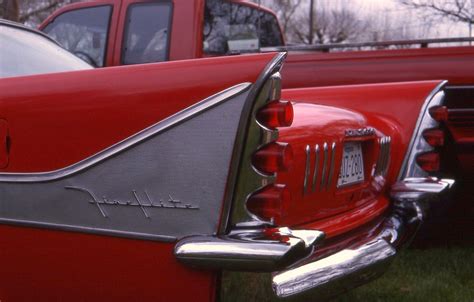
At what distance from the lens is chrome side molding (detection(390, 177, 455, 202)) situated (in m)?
3.46

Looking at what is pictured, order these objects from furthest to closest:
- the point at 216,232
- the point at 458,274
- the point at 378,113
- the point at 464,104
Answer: the point at 464,104 → the point at 458,274 → the point at 378,113 → the point at 216,232

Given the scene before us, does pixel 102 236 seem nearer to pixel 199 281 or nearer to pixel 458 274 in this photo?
pixel 199 281

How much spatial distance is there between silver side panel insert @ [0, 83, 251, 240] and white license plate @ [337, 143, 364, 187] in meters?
0.95

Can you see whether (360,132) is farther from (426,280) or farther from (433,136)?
(426,280)

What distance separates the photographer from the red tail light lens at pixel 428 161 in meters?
3.67

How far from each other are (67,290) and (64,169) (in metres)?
0.39

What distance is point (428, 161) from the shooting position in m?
3.70

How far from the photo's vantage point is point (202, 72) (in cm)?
215

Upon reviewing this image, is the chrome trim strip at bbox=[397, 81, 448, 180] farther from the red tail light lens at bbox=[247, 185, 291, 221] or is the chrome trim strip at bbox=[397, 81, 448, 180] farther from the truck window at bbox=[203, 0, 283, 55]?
the truck window at bbox=[203, 0, 283, 55]

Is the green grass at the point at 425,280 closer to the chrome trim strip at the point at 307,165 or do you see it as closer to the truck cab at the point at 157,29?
the chrome trim strip at the point at 307,165

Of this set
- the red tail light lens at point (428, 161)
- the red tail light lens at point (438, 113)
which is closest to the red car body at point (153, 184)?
the red tail light lens at point (428, 161)

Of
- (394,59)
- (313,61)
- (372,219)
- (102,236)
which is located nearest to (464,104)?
(394,59)

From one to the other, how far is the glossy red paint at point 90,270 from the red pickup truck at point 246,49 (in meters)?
2.74

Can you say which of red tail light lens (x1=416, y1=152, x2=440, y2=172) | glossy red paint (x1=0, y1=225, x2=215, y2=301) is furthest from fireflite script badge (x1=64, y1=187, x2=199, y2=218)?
red tail light lens (x1=416, y1=152, x2=440, y2=172)
